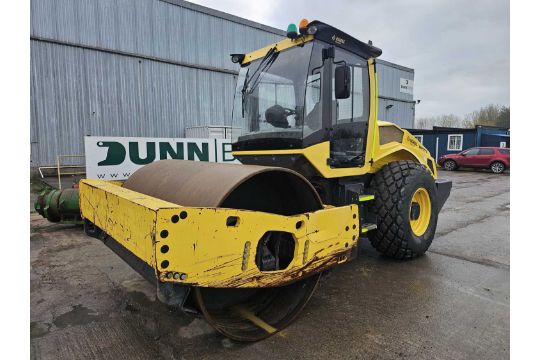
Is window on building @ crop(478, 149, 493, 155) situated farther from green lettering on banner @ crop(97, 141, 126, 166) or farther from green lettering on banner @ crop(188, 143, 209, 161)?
green lettering on banner @ crop(97, 141, 126, 166)

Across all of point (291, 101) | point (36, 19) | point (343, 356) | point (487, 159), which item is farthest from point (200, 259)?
point (487, 159)

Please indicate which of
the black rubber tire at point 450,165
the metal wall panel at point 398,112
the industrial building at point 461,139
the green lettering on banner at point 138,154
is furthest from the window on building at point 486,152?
the green lettering on banner at point 138,154

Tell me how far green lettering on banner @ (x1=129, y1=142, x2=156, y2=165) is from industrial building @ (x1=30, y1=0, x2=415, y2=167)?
239 inches

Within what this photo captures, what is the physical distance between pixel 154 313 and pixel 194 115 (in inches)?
538

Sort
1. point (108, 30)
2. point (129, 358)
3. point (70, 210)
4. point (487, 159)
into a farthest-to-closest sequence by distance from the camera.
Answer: point (487, 159), point (108, 30), point (70, 210), point (129, 358)

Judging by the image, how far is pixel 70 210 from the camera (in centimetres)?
593

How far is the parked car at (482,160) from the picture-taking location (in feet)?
60.0

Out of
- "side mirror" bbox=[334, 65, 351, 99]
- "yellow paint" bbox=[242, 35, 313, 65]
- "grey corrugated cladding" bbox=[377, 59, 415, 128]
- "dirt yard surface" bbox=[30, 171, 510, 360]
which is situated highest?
"grey corrugated cladding" bbox=[377, 59, 415, 128]

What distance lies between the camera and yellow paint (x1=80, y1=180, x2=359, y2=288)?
188 centimetres

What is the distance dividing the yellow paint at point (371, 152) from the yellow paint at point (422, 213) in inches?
21.6

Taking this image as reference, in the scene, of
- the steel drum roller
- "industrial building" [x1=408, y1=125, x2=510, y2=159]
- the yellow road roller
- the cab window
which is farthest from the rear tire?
the steel drum roller

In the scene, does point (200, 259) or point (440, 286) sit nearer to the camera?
point (200, 259)

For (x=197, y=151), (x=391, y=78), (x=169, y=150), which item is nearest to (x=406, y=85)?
(x=391, y=78)

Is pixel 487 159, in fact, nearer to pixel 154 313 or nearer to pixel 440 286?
pixel 440 286
